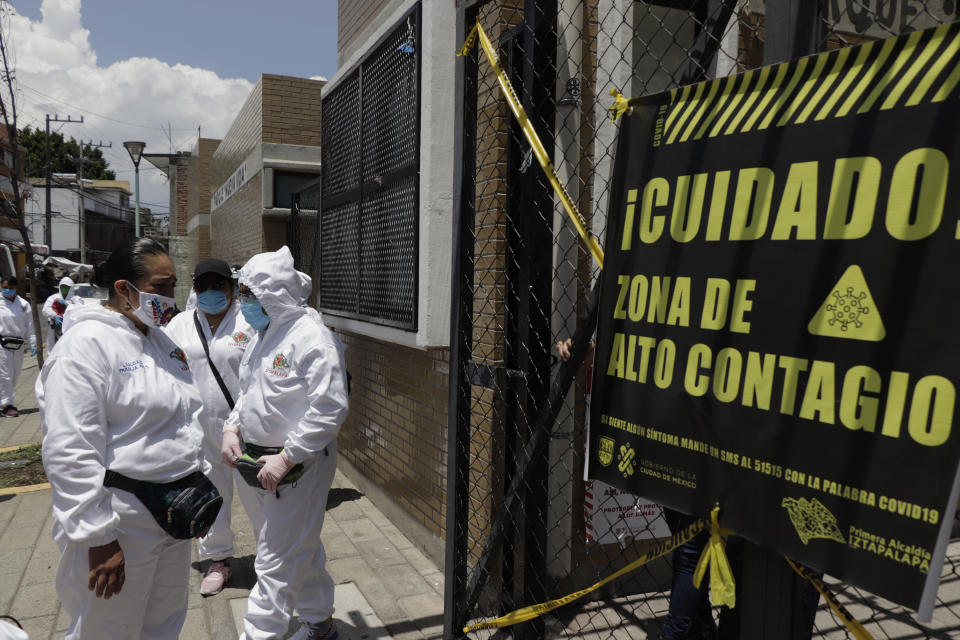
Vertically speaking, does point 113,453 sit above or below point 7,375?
above

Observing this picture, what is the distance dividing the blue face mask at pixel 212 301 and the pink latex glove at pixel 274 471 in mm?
1746

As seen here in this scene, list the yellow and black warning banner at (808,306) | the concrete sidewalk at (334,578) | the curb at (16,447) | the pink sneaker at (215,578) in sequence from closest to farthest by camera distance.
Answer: the yellow and black warning banner at (808,306) → the concrete sidewalk at (334,578) → the pink sneaker at (215,578) → the curb at (16,447)

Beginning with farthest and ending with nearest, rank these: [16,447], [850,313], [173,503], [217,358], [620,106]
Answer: [16,447]
[217,358]
[173,503]
[620,106]
[850,313]

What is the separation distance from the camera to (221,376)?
4.55 m

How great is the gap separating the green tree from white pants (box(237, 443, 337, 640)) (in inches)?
2114

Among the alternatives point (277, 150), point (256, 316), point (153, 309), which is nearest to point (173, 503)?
point (153, 309)

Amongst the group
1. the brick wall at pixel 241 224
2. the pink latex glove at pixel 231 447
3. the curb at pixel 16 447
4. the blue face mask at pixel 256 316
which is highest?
the brick wall at pixel 241 224

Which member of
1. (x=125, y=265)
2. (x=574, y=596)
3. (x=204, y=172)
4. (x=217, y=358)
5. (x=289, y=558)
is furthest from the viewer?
(x=204, y=172)

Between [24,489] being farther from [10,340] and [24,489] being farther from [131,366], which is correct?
[131,366]

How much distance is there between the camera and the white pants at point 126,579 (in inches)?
96.6

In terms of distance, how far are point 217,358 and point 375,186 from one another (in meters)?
1.75

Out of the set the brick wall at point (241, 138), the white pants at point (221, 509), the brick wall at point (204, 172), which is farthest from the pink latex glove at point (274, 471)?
the brick wall at point (204, 172)

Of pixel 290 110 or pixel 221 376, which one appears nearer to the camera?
pixel 221 376

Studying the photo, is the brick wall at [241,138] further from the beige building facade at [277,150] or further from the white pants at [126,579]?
the white pants at [126,579]
